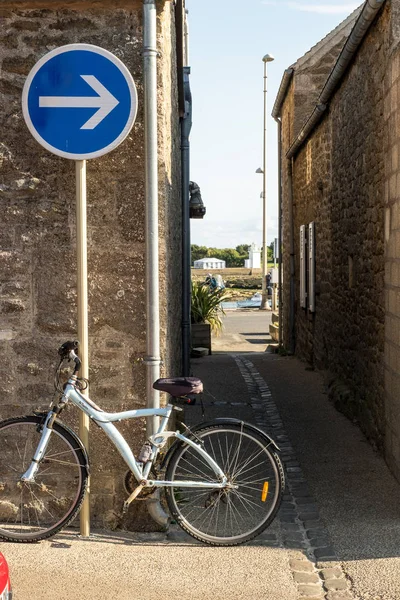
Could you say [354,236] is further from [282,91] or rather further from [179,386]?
[282,91]

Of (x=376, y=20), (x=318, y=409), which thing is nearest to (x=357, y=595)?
(x=376, y=20)

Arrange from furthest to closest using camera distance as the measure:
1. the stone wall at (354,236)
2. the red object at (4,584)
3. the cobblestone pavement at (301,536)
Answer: the stone wall at (354,236)
the cobblestone pavement at (301,536)
the red object at (4,584)

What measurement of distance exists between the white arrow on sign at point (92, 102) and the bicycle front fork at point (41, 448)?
5.38 feet

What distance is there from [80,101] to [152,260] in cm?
99

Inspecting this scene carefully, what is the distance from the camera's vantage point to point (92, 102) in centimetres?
498

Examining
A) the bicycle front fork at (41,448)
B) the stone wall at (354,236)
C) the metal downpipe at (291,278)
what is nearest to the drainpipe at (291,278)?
the metal downpipe at (291,278)

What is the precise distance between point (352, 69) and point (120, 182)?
5004mm

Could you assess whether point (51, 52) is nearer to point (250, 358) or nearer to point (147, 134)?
point (147, 134)

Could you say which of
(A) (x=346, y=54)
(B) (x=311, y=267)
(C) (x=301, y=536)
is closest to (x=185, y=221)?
(A) (x=346, y=54)

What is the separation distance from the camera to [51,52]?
4.97m

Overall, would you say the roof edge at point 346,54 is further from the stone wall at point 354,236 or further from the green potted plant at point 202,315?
the green potted plant at point 202,315

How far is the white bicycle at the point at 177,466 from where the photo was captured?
5012 mm

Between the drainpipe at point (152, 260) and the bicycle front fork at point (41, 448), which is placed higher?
the drainpipe at point (152, 260)

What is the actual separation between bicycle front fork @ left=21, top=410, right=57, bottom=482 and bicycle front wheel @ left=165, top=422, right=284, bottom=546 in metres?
0.71
